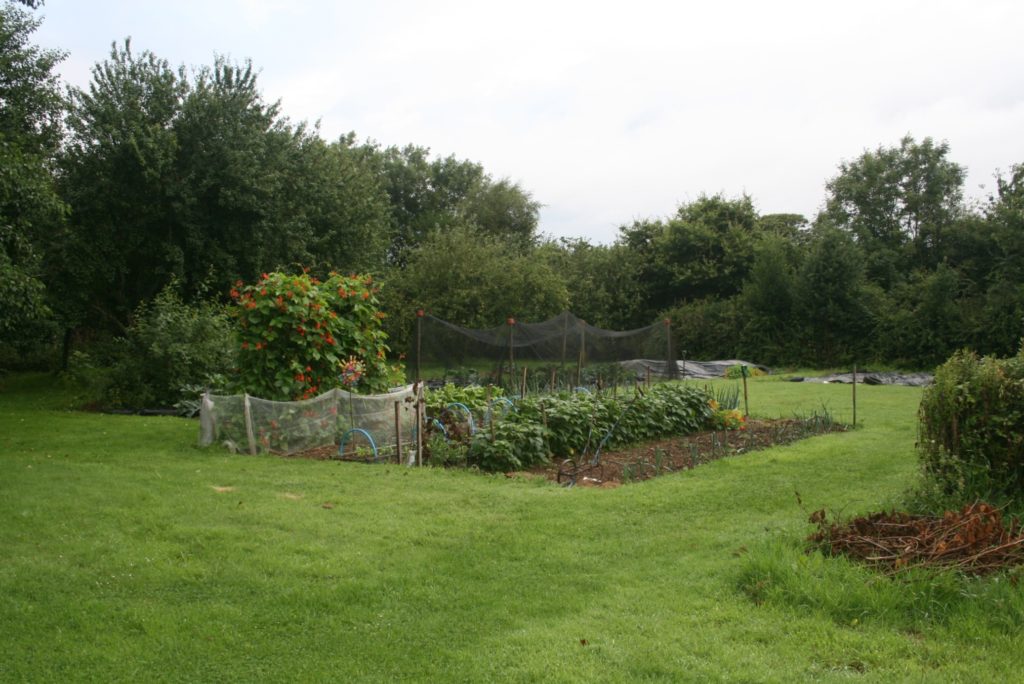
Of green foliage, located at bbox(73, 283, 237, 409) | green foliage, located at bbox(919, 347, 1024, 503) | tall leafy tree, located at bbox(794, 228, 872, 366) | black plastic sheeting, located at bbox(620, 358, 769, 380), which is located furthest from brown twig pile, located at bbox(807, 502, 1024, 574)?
tall leafy tree, located at bbox(794, 228, 872, 366)

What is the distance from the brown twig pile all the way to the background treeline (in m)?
10.5

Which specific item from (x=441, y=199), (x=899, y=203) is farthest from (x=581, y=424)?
(x=441, y=199)

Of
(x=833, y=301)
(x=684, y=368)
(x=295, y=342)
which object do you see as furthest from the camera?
(x=833, y=301)

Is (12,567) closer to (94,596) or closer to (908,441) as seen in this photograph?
(94,596)

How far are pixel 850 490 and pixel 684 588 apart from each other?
3.03 metres

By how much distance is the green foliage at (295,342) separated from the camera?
9.33m

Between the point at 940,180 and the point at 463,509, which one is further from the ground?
the point at 940,180

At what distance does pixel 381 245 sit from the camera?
23.2 meters

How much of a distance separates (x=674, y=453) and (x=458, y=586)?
503 centimetres

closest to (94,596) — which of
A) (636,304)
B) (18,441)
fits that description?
(18,441)

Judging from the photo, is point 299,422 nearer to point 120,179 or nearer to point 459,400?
point 459,400

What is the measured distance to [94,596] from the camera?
→ 13.5 ft

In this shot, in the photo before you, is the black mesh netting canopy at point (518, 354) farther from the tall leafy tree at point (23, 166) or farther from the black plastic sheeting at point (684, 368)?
the tall leafy tree at point (23, 166)

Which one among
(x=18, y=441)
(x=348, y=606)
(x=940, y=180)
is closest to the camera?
(x=348, y=606)
